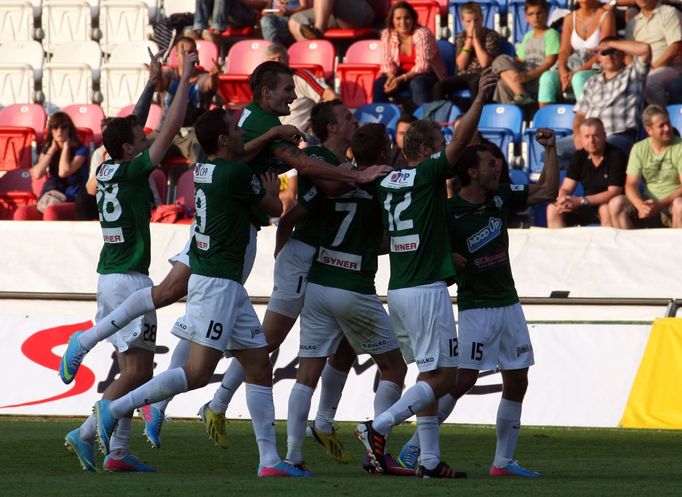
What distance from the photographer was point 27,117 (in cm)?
1781

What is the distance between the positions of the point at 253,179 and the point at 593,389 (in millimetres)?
4629

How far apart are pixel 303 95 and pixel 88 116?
3.75 metres

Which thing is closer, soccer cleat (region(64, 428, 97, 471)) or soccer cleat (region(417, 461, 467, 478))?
soccer cleat (region(417, 461, 467, 478))

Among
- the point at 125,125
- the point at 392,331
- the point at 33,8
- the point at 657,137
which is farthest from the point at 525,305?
the point at 33,8

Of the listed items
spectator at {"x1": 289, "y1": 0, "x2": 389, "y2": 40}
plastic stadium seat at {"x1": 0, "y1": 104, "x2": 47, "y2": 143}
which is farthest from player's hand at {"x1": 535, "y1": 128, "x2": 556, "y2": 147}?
plastic stadium seat at {"x1": 0, "y1": 104, "x2": 47, "y2": 143}

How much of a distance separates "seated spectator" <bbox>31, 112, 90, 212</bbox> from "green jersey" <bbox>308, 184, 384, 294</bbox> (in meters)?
7.75

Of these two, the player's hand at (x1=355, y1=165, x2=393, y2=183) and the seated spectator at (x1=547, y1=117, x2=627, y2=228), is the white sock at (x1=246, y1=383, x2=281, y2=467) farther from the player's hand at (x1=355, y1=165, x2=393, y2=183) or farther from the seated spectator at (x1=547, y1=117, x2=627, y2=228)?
the seated spectator at (x1=547, y1=117, x2=627, y2=228)

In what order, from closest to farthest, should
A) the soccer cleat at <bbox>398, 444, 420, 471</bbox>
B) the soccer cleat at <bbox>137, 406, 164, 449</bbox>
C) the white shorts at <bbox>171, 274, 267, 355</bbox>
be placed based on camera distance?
the white shorts at <bbox>171, 274, 267, 355</bbox>, the soccer cleat at <bbox>398, 444, 420, 471</bbox>, the soccer cleat at <bbox>137, 406, 164, 449</bbox>

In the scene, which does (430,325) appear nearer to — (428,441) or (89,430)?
(428,441)

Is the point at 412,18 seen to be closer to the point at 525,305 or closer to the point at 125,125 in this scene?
the point at 525,305

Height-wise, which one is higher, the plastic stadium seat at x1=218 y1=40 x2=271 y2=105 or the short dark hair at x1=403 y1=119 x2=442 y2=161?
the short dark hair at x1=403 y1=119 x2=442 y2=161

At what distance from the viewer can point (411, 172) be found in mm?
7465

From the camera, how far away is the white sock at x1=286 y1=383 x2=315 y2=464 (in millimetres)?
7828

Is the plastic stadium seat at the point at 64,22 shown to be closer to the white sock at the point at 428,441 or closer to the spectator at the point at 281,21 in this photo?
the spectator at the point at 281,21
